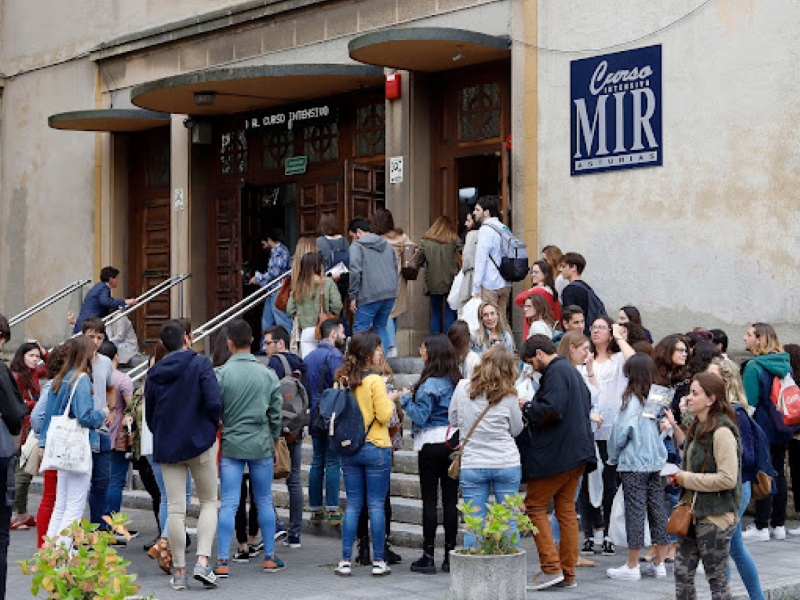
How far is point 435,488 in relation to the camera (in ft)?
31.9

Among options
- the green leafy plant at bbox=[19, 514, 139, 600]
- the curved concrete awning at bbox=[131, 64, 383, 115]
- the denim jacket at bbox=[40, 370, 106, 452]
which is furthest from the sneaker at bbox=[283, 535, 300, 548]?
the curved concrete awning at bbox=[131, 64, 383, 115]

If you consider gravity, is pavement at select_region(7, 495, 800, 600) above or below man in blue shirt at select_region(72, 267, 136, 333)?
below

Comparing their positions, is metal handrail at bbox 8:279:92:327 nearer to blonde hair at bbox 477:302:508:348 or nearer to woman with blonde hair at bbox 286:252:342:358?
woman with blonde hair at bbox 286:252:342:358

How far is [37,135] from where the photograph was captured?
72.0 feet

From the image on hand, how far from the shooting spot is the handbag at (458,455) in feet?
29.8

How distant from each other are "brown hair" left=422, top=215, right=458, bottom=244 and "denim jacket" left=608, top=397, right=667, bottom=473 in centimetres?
538

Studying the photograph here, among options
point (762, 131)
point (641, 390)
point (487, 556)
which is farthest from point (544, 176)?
point (487, 556)

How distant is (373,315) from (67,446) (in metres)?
4.90

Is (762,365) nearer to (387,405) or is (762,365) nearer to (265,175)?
(387,405)

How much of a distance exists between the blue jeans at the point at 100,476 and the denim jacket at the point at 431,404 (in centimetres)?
259

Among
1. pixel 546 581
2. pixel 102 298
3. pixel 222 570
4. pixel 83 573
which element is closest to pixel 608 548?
pixel 546 581

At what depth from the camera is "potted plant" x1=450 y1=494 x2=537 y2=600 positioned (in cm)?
829

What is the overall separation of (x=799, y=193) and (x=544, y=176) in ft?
10.1

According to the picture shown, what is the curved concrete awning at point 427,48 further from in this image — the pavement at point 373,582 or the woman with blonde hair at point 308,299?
the pavement at point 373,582
